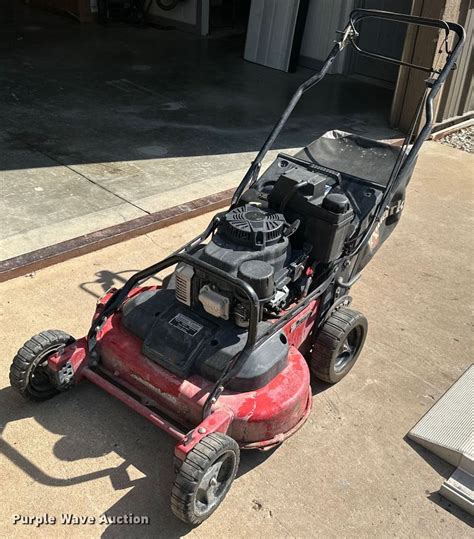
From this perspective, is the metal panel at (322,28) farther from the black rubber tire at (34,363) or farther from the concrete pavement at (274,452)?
the black rubber tire at (34,363)

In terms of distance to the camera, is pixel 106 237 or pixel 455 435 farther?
pixel 106 237

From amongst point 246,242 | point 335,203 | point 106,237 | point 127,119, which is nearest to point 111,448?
point 246,242

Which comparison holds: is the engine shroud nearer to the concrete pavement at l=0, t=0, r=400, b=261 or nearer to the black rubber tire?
the black rubber tire

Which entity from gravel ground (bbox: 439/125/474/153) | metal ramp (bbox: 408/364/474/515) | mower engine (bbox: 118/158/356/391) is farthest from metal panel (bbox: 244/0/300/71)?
metal ramp (bbox: 408/364/474/515)

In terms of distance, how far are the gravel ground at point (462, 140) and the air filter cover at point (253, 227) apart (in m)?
6.19

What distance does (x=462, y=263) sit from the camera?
230 inches

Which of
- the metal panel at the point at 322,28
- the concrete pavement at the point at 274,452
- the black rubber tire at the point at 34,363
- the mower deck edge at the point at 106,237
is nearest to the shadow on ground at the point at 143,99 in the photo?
the metal panel at the point at 322,28

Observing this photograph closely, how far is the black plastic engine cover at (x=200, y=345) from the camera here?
11.0 feet

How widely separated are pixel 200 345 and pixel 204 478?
2.29 feet

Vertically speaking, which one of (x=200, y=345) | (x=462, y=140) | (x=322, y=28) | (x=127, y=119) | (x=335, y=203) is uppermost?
(x=322, y=28)

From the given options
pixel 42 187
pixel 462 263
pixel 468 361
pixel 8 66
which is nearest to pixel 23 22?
pixel 8 66

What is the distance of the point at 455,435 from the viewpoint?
12.3ft

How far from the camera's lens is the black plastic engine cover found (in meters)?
3.36

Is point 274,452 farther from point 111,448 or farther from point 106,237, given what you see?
point 106,237
